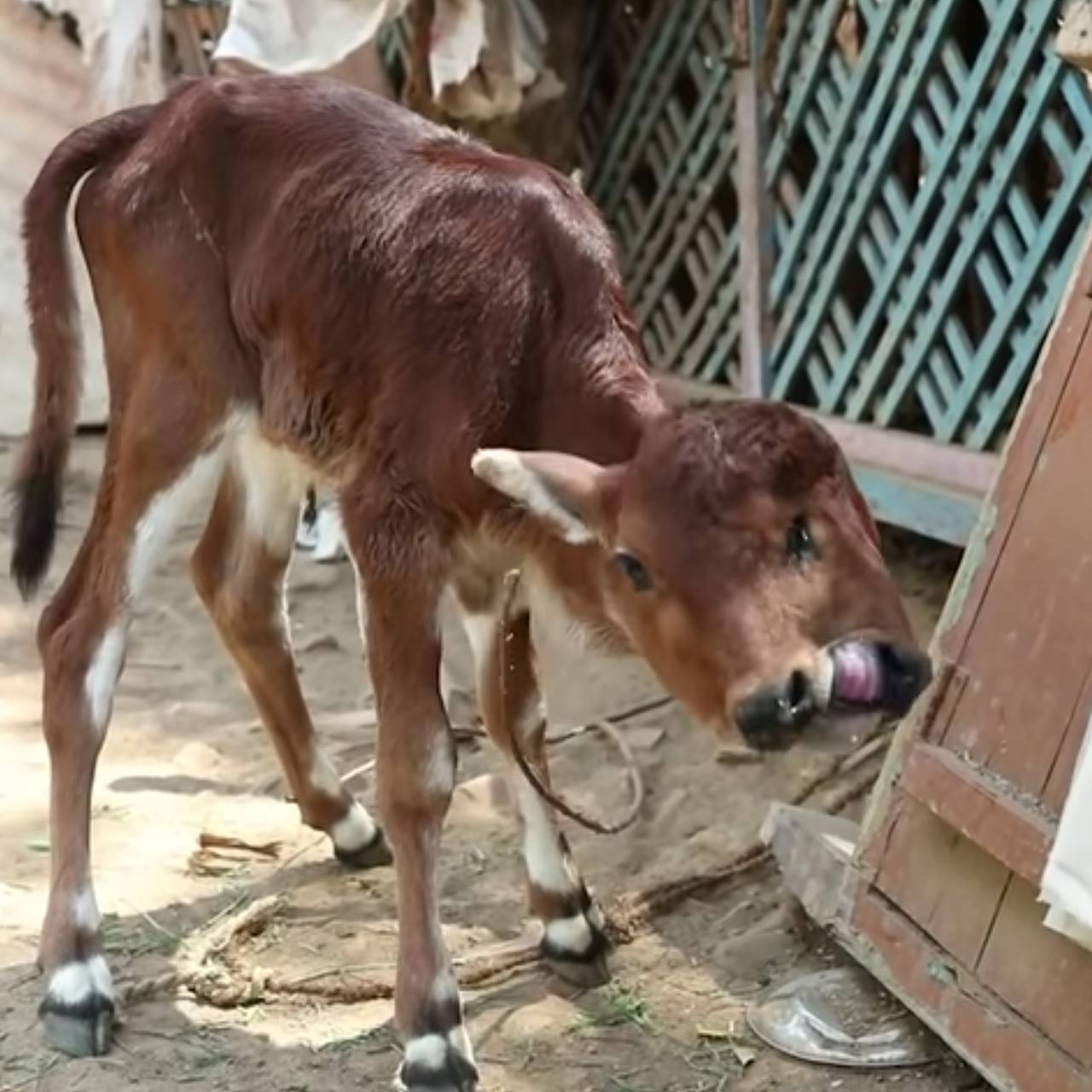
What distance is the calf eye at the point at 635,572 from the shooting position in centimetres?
272

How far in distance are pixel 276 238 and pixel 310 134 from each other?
24 cm

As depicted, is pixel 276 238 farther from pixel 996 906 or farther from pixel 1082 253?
pixel 996 906

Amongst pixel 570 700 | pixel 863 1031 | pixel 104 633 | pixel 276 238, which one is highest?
pixel 276 238

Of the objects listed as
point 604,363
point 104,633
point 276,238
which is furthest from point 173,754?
point 604,363

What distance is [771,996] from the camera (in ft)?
11.6

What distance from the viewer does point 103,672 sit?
3.52 metres

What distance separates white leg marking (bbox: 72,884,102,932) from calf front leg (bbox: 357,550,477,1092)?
0.66m

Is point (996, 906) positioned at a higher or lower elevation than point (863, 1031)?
higher

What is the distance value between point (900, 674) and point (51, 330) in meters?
2.02

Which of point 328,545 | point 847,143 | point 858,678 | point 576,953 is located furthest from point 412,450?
point 328,545

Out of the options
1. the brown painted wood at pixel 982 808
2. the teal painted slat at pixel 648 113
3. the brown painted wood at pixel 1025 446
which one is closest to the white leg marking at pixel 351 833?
the brown painted wood at pixel 982 808

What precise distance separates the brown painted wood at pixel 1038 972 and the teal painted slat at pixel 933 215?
2.54 metres

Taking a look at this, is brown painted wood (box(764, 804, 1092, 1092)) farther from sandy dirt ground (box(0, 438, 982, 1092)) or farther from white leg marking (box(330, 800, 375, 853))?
white leg marking (box(330, 800, 375, 853))

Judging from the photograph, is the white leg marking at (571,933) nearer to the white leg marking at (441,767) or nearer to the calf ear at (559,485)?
the white leg marking at (441,767)
